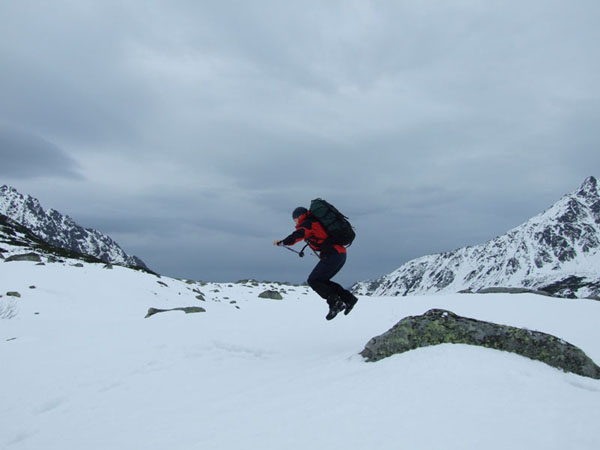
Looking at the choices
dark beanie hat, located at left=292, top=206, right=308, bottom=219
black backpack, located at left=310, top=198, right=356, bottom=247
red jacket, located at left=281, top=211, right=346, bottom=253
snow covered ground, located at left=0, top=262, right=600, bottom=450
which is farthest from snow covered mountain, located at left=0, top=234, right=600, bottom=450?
dark beanie hat, located at left=292, top=206, right=308, bottom=219

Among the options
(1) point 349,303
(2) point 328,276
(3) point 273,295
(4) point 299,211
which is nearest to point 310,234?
(4) point 299,211

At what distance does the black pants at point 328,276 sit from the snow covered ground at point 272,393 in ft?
3.71

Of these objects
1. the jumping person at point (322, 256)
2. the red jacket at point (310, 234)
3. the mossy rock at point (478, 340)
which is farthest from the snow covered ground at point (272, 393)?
the red jacket at point (310, 234)

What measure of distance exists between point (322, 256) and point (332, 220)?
95cm

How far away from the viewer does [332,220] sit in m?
8.46

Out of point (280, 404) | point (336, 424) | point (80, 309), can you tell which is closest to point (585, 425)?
point (336, 424)

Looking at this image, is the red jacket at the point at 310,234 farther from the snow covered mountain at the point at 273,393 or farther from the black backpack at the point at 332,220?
the snow covered mountain at the point at 273,393

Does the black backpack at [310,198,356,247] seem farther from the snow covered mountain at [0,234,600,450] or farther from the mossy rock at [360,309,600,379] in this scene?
the mossy rock at [360,309,600,379]

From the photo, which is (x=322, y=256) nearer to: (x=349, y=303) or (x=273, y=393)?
(x=349, y=303)

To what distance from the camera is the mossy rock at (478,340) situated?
5430 mm

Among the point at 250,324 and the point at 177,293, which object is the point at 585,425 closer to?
the point at 250,324

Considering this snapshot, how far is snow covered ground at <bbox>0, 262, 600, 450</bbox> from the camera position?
11.8 ft

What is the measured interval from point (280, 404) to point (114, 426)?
7.07ft

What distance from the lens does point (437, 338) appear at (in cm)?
605
